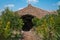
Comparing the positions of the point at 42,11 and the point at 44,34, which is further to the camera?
the point at 42,11

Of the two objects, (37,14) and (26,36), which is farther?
(37,14)

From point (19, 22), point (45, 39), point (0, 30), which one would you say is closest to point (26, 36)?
point (19, 22)

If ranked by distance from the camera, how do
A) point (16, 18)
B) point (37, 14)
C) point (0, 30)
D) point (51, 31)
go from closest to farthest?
point (0, 30) → point (51, 31) → point (16, 18) → point (37, 14)

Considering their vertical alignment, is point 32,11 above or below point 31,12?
above

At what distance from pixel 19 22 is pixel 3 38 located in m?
7.62

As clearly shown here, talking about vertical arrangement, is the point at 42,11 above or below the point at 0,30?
below

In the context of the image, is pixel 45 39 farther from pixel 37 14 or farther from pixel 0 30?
pixel 37 14

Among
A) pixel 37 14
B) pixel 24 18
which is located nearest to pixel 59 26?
pixel 37 14

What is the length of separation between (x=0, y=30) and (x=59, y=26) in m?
4.34

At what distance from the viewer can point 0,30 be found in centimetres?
1784

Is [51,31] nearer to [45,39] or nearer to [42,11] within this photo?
[45,39]

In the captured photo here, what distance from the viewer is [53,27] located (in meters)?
19.3

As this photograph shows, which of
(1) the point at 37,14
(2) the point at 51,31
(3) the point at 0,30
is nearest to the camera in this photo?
(3) the point at 0,30

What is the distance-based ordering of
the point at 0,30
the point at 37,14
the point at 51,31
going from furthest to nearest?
the point at 37,14
the point at 51,31
the point at 0,30
